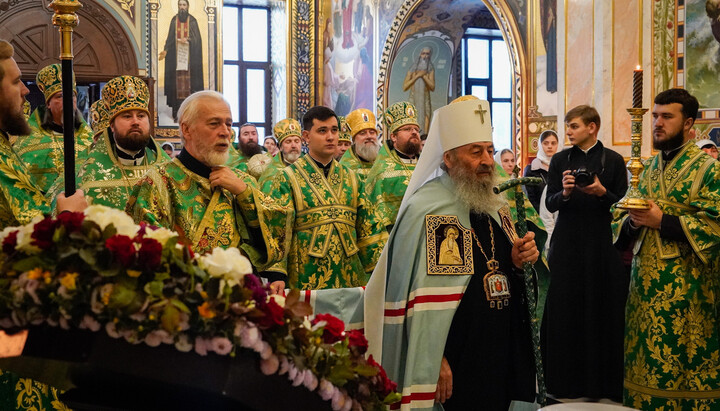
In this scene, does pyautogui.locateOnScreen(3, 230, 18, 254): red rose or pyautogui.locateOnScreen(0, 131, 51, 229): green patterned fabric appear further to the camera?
pyautogui.locateOnScreen(0, 131, 51, 229): green patterned fabric

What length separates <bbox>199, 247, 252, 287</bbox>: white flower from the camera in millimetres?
1571

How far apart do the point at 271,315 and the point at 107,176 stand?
346cm

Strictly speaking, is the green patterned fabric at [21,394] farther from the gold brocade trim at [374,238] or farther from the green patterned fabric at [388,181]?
the green patterned fabric at [388,181]

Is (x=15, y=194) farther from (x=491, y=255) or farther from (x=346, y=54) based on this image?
(x=346, y=54)

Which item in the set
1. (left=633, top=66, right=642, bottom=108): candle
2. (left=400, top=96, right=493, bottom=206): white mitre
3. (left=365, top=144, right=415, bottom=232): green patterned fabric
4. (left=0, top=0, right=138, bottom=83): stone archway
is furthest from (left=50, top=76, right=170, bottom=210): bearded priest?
(left=0, top=0, right=138, bottom=83): stone archway

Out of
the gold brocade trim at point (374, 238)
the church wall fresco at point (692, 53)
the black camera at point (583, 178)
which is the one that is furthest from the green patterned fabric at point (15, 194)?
the church wall fresco at point (692, 53)

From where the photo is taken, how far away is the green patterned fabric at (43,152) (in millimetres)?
5750

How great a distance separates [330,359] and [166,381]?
395mm

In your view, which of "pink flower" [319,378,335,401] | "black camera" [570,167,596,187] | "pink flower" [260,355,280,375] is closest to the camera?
"pink flower" [260,355,280,375]

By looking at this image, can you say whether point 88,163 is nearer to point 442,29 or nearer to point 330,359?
point 330,359

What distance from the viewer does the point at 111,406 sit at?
163 cm

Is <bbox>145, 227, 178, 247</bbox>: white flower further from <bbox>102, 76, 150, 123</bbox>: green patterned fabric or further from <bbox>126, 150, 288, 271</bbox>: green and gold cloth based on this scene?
<bbox>102, 76, 150, 123</bbox>: green patterned fabric

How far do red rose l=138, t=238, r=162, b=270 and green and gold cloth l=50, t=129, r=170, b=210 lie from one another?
10.9ft

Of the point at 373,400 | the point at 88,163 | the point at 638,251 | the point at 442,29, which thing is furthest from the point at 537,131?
the point at 373,400
